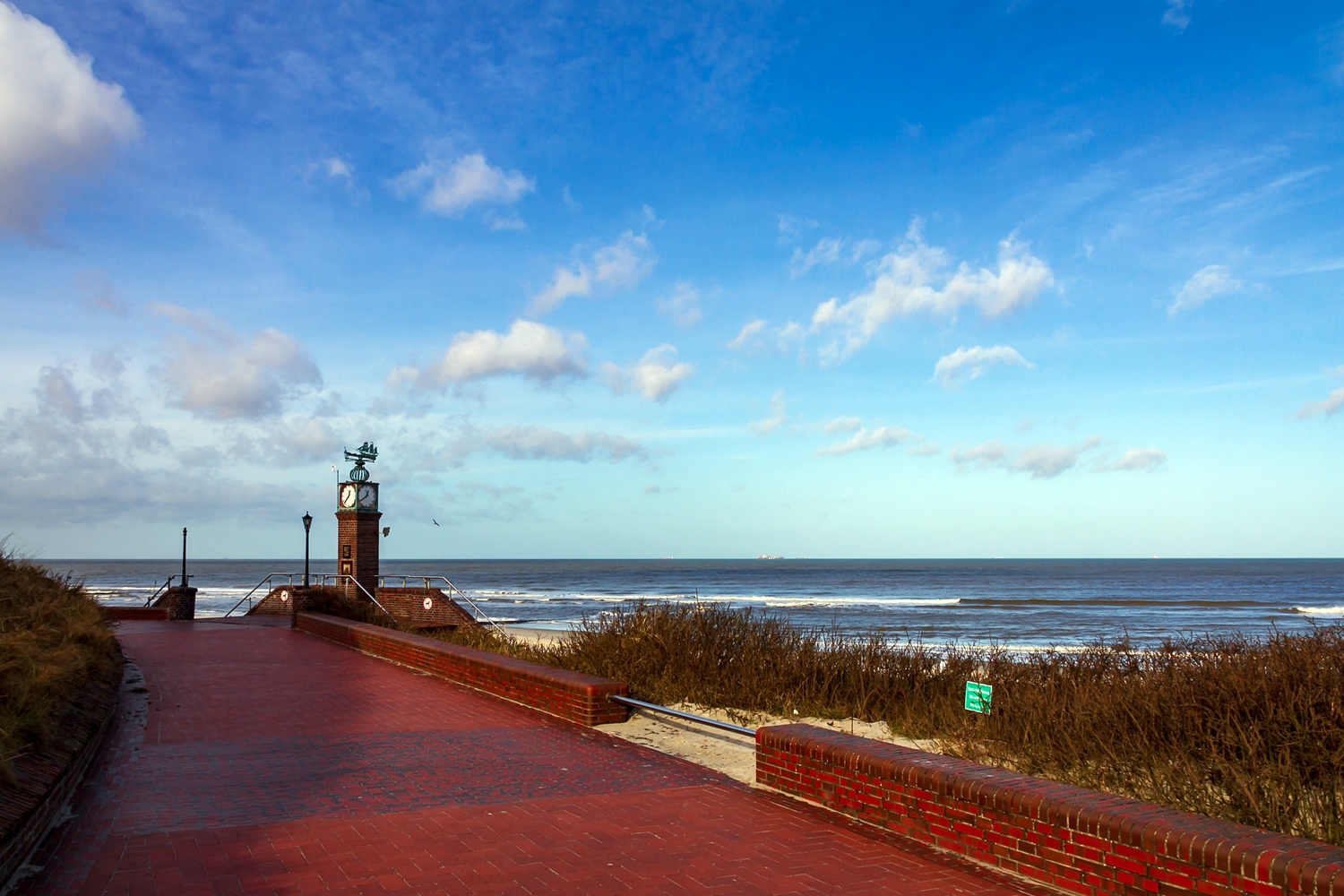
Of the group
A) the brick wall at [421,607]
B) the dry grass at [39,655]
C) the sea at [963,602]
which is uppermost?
the dry grass at [39,655]

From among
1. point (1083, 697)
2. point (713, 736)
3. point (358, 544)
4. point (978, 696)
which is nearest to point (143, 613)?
point (358, 544)

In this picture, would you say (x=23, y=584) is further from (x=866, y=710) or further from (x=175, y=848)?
(x=866, y=710)

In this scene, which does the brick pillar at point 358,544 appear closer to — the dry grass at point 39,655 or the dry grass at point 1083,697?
the dry grass at point 39,655

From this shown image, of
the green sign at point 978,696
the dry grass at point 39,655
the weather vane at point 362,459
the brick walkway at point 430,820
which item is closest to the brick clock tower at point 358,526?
the weather vane at point 362,459

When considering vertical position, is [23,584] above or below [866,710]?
above

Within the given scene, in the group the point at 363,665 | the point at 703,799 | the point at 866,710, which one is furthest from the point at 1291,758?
the point at 363,665

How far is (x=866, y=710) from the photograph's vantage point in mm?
10758

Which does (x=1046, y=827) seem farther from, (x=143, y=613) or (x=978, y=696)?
(x=143, y=613)

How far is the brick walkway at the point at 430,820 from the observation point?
15.8ft

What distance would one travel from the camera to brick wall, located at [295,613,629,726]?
363 inches

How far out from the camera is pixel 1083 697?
7910mm

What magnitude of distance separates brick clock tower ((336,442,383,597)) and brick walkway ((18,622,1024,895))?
69.7ft

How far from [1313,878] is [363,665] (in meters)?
12.2

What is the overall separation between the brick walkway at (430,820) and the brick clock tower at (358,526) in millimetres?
21248
